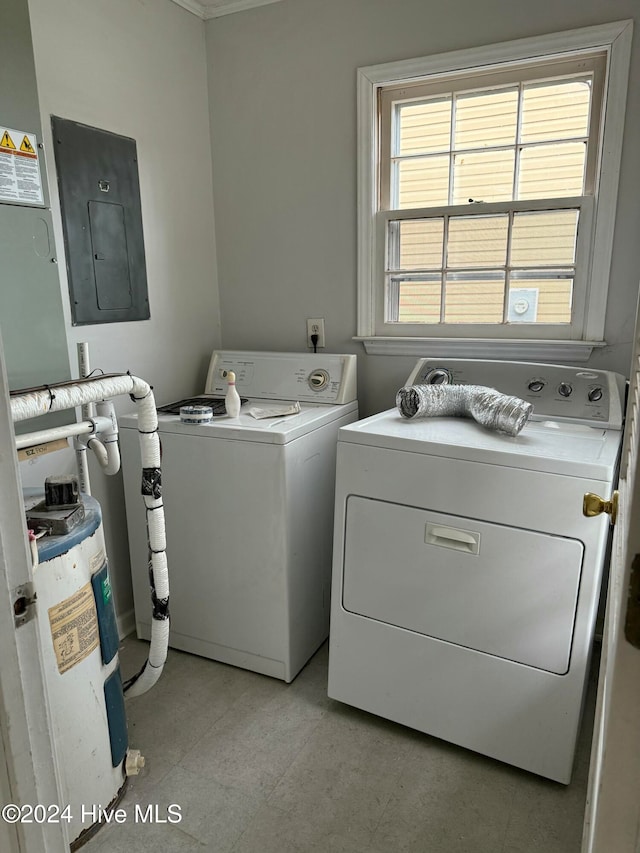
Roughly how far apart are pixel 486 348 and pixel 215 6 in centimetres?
181

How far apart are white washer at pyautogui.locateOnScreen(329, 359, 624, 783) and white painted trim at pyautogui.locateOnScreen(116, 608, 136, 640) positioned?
3.05 feet

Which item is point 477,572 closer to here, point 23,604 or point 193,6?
point 23,604

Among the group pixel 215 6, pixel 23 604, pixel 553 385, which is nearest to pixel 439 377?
pixel 553 385

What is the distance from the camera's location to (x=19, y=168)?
1.71 m

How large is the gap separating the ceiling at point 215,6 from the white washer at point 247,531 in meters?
1.56

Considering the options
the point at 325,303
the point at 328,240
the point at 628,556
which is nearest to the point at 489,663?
the point at 628,556

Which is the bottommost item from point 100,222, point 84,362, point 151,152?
point 84,362

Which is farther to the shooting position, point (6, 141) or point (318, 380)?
point (318, 380)

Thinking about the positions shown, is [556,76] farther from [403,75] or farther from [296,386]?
[296,386]

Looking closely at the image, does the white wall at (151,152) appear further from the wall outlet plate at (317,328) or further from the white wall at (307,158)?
the wall outlet plate at (317,328)

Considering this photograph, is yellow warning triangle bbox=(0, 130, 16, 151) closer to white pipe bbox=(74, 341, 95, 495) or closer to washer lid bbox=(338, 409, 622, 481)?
white pipe bbox=(74, 341, 95, 495)

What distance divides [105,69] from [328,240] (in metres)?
1.01

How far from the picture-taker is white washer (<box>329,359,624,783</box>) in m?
1.45

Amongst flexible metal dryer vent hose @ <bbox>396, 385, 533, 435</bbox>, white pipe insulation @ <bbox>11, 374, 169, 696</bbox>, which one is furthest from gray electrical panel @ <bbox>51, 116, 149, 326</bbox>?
flexible metal dryer vent hose @ <bbox>396, 385, 533, 435</bbox>
